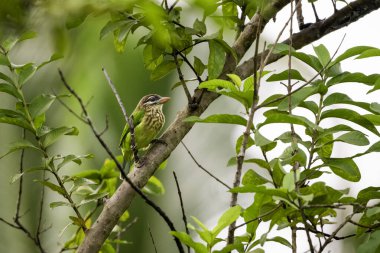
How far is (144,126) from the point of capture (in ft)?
13.8

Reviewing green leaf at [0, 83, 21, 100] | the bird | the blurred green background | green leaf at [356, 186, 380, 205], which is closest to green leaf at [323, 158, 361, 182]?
green leaf at [356, 186, 380, 205]

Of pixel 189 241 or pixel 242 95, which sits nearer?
pixel 189 241

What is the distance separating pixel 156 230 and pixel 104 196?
2.64 meters

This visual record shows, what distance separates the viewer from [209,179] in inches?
221

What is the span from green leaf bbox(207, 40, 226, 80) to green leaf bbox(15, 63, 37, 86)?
0.69 meters

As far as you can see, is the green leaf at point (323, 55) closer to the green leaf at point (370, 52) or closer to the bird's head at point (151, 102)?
the green leaf at point (370, 52)

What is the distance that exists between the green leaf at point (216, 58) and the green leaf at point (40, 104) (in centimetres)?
63

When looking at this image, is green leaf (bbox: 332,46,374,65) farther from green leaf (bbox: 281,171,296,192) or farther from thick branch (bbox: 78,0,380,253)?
green leaf (bbox: 281,171,296,192)

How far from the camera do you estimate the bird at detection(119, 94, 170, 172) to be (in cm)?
400

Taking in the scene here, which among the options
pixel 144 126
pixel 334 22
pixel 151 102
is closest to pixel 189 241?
pixel 334 22

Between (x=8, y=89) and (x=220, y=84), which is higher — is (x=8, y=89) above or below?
below

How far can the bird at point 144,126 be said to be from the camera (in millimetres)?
4000

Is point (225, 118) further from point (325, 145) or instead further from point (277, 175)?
point (325, 145)

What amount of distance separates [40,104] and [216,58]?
0.72 metres
